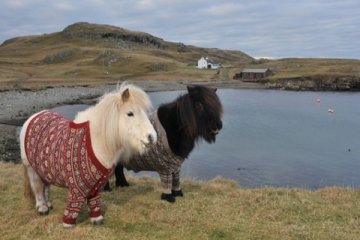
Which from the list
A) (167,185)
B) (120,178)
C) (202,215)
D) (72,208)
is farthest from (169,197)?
(72,208)

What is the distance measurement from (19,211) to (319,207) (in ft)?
17.3

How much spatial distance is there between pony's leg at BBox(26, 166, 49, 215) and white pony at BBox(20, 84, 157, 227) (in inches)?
27.7

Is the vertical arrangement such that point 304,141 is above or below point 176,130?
below

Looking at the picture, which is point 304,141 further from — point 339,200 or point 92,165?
point 92,165

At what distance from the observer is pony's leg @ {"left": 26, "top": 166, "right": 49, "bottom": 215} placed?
259 inches

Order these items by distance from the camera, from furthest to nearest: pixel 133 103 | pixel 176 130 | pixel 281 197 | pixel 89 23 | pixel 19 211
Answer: pixel 89 23, pixel 281 197, pixel 176 130, pixel 19 211, pixel 133 103

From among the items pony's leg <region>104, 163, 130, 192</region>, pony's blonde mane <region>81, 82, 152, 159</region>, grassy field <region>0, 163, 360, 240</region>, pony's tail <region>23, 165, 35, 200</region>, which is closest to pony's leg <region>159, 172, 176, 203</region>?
grassy field <region>0, 163, 360, 240</region>

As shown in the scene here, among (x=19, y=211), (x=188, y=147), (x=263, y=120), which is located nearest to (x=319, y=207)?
(x=188, y=147)

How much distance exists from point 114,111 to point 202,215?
248cm

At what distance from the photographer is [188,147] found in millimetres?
7219

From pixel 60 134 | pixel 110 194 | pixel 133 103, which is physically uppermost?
pixel 133 103

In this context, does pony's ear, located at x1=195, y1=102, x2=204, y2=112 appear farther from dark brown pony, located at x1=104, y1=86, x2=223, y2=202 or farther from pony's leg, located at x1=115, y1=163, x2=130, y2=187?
pony's leg, located at x1=115, y1=163, x2=130, y2=187

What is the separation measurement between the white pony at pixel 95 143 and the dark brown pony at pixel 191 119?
1.32 m

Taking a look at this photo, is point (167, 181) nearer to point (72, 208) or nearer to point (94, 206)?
point (94, 206)
